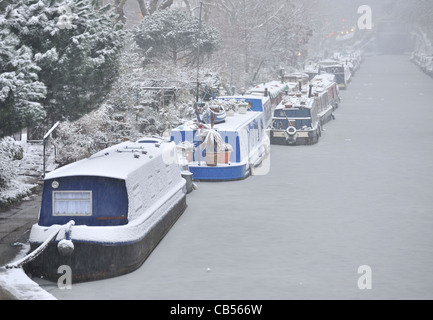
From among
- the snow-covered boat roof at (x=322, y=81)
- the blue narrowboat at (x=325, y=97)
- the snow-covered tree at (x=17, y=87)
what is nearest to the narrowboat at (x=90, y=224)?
the snow-covered tree at (x=17, y=87)

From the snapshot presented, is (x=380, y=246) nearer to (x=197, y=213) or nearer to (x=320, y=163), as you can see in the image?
(x=197, y=213)

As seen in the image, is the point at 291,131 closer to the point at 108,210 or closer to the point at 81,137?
the point at 81,137

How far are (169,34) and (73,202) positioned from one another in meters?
30.9

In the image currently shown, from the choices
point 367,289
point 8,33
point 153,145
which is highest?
point 8,33

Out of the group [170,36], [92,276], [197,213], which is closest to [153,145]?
[197,213]

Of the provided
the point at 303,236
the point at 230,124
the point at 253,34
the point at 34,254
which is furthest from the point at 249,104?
the point at 253,34

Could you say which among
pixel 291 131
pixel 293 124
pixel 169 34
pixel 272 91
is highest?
Result: pixel 169 34

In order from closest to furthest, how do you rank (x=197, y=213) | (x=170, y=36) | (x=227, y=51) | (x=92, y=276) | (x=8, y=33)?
(x=92, y=276)
(x=8, y=33)
(x=197, y=213)
(x=170, y=36)
(x=227, y=51)

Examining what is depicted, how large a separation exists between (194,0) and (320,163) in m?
58.2

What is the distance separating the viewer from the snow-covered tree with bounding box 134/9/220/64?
155 ft

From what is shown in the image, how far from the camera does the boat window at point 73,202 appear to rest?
16938mm

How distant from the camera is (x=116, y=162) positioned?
1889 centimetres

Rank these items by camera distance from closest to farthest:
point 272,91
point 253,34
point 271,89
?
point 272,91, point 271,89, point 253,34

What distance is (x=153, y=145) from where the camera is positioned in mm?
22500
